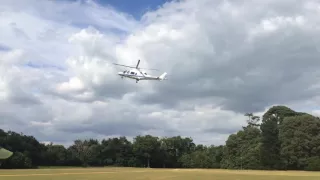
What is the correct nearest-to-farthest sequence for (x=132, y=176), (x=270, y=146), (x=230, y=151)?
(x=132, y=176)
(x=270, y=146)
(x=230, y=151)

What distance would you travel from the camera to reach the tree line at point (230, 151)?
139 metres

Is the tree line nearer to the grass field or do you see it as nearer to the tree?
the tree

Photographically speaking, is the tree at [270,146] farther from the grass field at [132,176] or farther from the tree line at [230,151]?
the grass field at [132,176]

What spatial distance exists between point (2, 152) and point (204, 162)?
14744 centimetres

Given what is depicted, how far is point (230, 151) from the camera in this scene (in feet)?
550

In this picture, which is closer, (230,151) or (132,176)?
(132,176)

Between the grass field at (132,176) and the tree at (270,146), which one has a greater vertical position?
the tree at (270,146)

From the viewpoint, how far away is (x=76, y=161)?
181750 millimetres

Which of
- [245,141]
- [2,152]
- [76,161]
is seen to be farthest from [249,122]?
[2,152]

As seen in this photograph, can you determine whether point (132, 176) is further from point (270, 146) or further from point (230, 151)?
point (230, 151)

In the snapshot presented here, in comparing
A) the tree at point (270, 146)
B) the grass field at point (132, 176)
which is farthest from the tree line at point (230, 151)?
the grass field at point (132, 176)

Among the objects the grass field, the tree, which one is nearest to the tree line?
the tree

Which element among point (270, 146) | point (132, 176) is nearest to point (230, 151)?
point (270, 146)

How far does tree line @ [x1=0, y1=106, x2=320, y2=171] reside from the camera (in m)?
139
